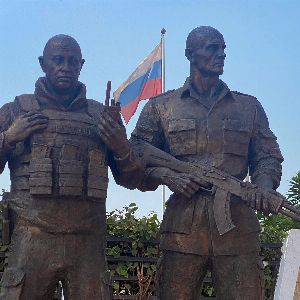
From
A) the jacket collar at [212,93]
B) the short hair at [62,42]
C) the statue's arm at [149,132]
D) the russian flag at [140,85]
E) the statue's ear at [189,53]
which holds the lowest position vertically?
the statue's arm at [149,132]

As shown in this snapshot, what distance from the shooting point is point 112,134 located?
413 cm

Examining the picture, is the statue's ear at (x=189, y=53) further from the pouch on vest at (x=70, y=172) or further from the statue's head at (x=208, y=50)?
the pouch on vest at (x=70, y=172)

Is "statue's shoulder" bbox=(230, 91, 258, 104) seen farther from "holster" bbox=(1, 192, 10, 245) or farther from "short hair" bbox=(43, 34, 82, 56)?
"holster" bbox=(1, 192, 10, 245)

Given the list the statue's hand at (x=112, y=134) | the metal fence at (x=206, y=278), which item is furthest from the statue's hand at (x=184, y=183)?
the metal fence at (x=206, y=278)

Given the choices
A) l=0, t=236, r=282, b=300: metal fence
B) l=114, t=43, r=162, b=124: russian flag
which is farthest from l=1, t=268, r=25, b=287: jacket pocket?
l=114, t=43, r=162, b=124: russian flag

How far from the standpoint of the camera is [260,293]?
423cm

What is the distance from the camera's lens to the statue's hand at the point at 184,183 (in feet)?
14.0

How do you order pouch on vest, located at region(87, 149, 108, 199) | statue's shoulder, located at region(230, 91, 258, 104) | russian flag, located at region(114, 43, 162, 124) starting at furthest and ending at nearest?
russian flag, located at region(114, 43, 162, 124)
statue's shoulder, located at region(230, 91, 258, 104)
pouch on vest, located at region(87, 149, 108, 199)

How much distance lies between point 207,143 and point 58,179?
1127 mm

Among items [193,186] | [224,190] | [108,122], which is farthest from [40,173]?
[224,190]

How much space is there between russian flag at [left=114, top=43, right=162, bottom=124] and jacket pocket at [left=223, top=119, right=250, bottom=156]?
7.56 meters

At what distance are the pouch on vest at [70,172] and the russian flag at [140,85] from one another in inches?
308

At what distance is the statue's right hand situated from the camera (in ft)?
13.5

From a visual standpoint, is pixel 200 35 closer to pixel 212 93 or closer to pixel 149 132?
pixel 212 93
